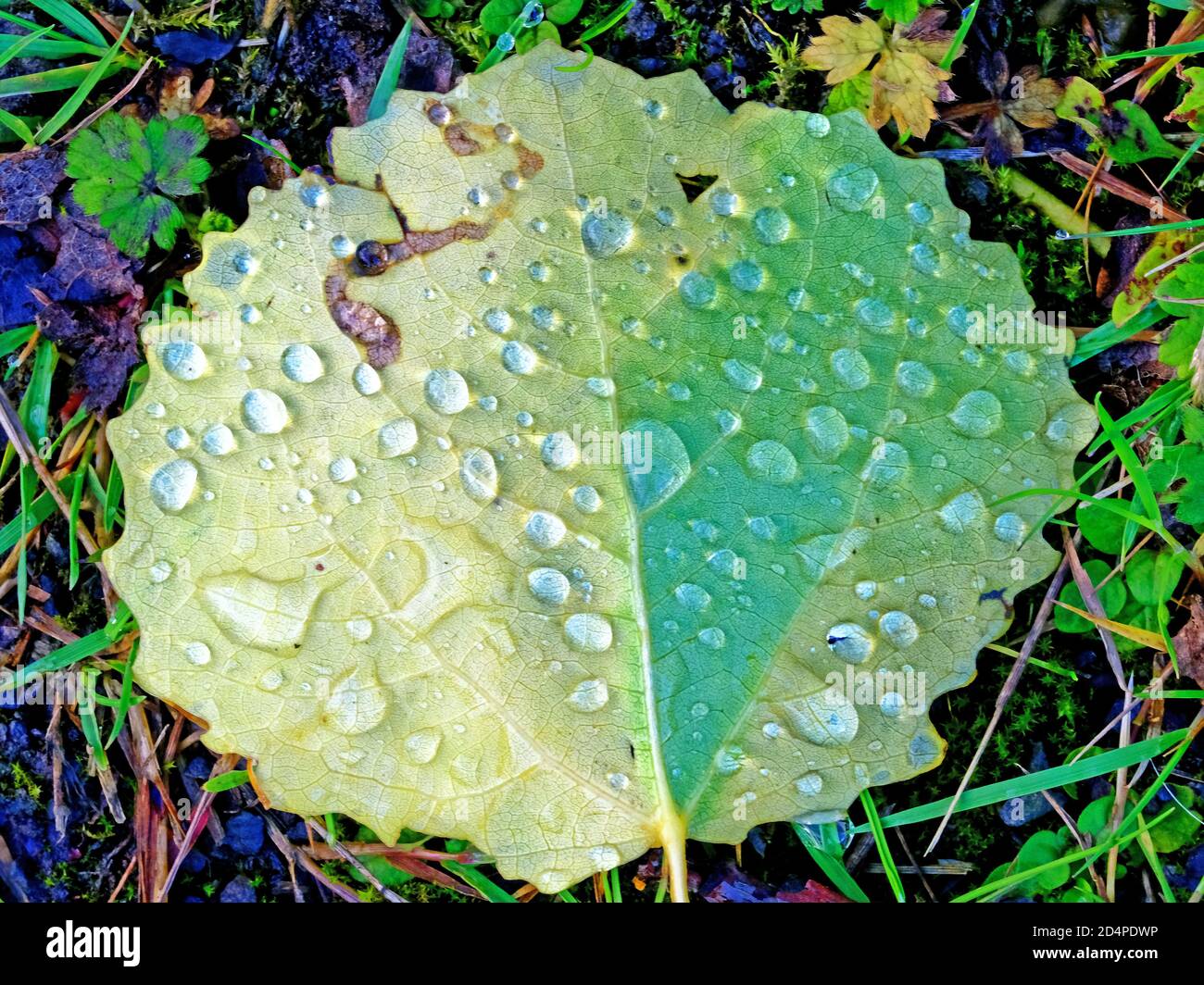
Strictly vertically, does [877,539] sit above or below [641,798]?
above

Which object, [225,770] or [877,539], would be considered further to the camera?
[225,770]

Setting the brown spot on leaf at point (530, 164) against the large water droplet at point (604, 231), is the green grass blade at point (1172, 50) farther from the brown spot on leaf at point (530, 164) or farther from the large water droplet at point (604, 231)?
the brown spot on leaf at point (530, 164)

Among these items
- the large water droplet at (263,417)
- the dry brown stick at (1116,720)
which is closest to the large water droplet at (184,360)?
the large water droplet at (263,417)

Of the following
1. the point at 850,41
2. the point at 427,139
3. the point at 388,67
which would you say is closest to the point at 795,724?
the point at 427,139
